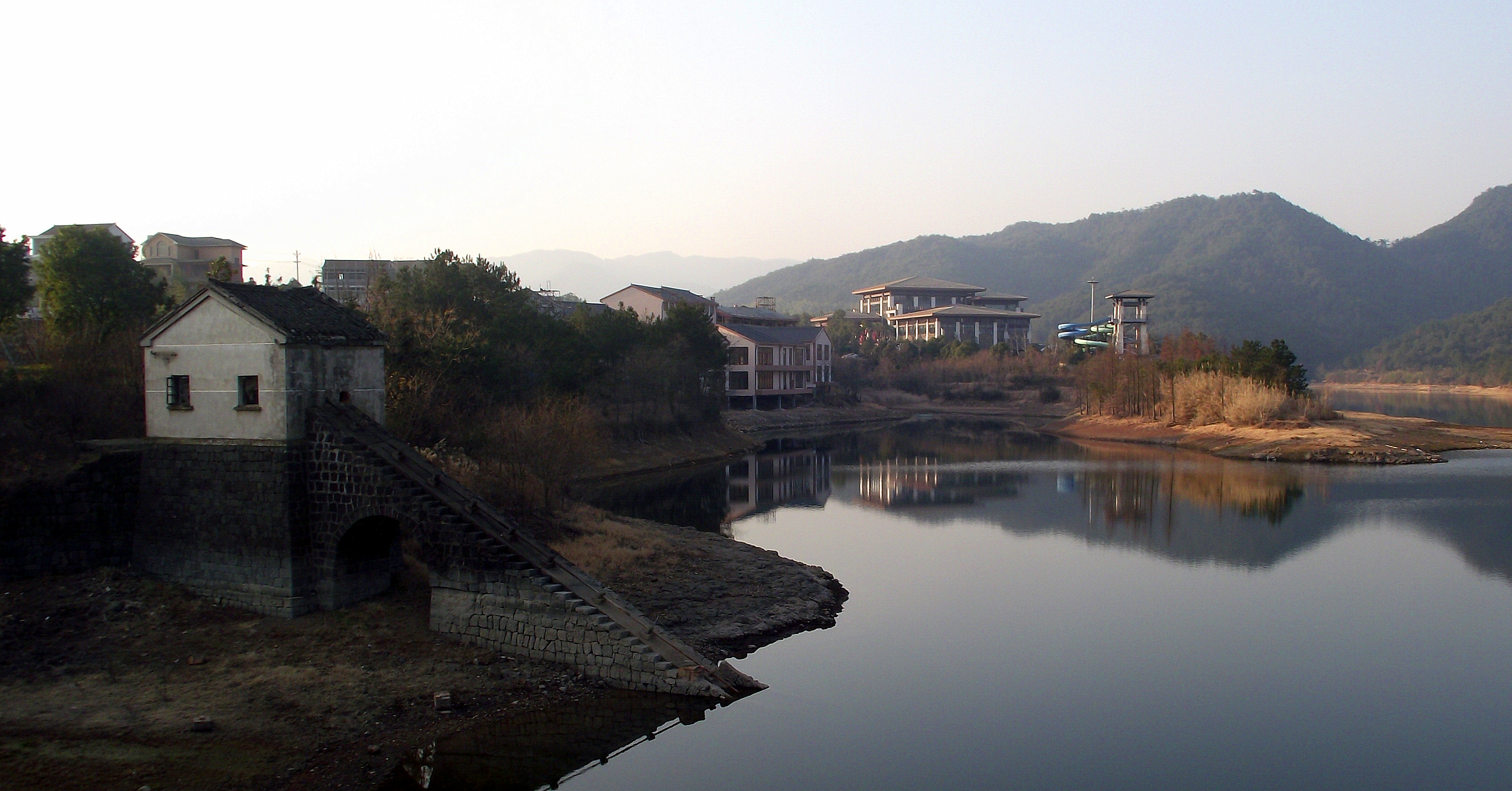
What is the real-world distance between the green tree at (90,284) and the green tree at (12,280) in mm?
1968

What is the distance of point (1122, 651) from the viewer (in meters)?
19.0

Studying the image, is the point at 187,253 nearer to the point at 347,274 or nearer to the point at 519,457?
the point at 347,274

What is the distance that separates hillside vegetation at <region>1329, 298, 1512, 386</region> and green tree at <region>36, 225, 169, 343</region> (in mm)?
125719

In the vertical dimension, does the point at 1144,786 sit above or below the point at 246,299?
below

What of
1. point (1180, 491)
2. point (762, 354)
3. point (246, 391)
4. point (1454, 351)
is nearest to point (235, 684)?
point (246, 391)

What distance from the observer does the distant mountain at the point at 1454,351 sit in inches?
4375

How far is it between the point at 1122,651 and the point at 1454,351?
415 feet

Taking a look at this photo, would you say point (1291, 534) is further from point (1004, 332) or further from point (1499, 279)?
point (1499, 279)

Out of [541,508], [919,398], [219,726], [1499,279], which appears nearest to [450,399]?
[541,508]

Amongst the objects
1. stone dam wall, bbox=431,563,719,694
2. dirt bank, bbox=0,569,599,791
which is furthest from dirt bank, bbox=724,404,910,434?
dirt bank, bbox=0,569,599,791

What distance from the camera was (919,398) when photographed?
93.1 meters

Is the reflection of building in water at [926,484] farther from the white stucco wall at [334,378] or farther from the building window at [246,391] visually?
the building window at [246,391]

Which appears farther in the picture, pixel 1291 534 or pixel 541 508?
pixel 1291 534

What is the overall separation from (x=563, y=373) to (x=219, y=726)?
2579 centimetres
